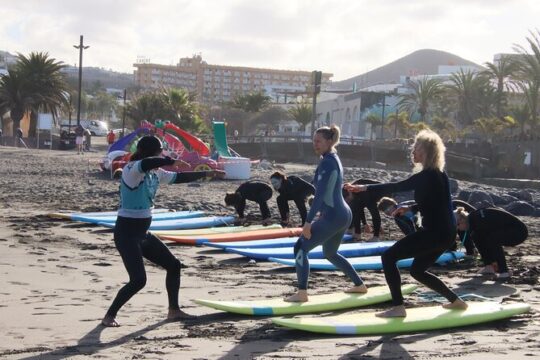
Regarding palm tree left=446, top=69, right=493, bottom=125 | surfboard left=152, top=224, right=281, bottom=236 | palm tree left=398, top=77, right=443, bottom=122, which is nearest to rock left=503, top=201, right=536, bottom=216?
surfboard left=152, top=224, right=281, bottom=236

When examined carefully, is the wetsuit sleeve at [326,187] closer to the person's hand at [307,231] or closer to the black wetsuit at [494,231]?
the person's hand at [307,231]

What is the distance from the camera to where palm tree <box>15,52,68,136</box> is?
55250 mm

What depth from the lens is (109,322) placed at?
6797 mm

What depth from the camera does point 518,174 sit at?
138 ft

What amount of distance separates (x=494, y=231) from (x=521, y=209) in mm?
10883

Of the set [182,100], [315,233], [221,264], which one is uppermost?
[182,100]

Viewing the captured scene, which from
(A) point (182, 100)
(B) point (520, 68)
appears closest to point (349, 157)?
(B) point (520, 68)

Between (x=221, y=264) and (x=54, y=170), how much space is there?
19.7 m

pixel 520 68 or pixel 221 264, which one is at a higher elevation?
pixel 520 68

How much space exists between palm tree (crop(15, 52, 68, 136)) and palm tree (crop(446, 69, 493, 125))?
3142 cm

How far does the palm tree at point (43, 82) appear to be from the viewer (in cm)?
5525

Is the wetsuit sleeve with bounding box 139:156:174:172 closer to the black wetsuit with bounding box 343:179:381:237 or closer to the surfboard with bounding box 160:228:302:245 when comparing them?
the surfboard with bounding box 160:228:302:245

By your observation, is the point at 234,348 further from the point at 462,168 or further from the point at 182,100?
the point at 182,100

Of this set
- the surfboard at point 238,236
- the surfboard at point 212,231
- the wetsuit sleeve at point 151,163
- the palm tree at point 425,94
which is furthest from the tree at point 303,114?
the wetsuit sleeve at point 151,163
